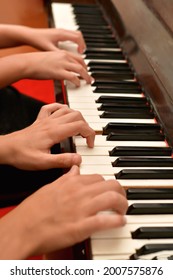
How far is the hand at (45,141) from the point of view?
0.86 m

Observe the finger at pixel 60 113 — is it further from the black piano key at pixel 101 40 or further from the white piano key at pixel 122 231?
the black piano key at pixel 101 40

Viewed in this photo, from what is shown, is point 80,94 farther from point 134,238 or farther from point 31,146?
point 134,238

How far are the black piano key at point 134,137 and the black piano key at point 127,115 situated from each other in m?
0.09

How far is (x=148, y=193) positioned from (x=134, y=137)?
0.77 feet

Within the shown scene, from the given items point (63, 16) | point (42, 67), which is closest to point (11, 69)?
point (42, 67)

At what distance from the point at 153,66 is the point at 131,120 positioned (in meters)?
0.19

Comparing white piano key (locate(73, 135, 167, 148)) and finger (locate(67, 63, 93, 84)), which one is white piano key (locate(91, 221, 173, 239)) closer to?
white piano key (locate(73, 135, 167, 148))

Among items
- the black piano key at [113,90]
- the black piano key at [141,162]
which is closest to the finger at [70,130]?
the black piano key at [141,162]

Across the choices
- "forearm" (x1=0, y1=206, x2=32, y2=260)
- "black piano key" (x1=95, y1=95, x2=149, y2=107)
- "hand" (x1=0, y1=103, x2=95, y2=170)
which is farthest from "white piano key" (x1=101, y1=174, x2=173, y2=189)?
"black piano key" (x1=95, y1=95, x2=149, y2=107)

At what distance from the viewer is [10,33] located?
4.87 ft
